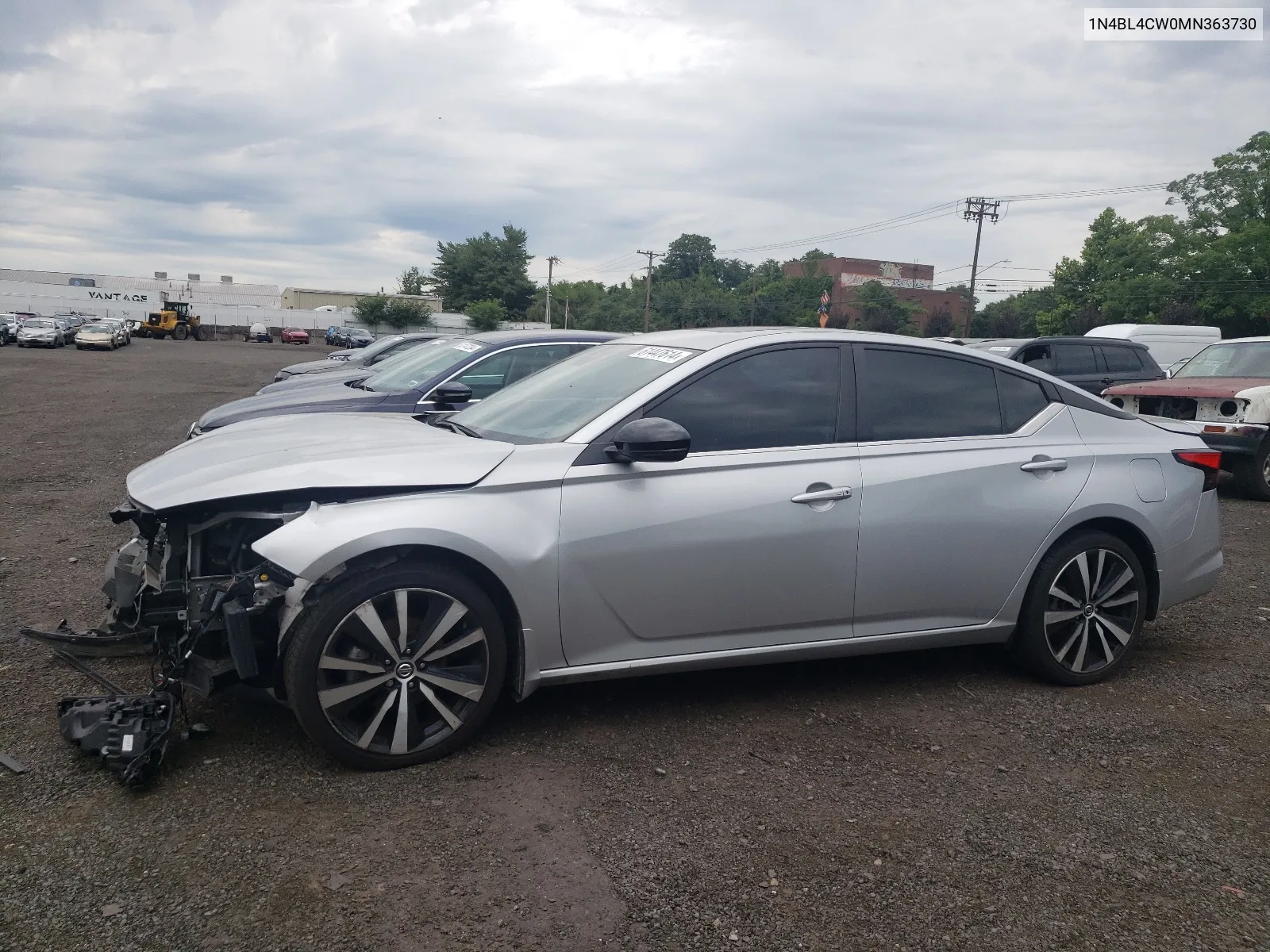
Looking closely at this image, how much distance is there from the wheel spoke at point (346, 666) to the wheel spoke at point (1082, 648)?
309 cm

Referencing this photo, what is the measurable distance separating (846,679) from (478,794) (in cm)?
198

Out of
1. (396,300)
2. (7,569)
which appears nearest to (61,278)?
(396,300)

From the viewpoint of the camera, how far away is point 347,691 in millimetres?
3346

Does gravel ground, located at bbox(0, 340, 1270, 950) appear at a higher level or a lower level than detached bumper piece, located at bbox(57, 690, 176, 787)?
lower

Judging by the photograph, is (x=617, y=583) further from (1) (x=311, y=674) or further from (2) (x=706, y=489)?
(1) (x=311, y=674)

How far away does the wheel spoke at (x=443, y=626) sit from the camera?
3.42 metres

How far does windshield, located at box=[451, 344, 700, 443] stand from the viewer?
13.0 ft

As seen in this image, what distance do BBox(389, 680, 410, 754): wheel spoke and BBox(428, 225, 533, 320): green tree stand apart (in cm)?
8588

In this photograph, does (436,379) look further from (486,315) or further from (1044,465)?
(486,315)

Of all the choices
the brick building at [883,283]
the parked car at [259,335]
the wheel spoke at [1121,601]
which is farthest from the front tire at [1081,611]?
the brick building at [883,283]

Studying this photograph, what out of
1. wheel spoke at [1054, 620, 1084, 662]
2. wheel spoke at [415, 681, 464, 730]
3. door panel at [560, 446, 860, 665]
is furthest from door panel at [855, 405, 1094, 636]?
wheel spoke at [415, 681, 464, 730]

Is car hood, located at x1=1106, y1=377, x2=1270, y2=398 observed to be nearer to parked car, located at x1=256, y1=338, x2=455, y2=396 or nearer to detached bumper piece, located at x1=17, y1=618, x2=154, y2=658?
parked car, located at x1=256, y1=338, x2=455, y2=396

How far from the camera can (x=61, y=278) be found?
11406 cm

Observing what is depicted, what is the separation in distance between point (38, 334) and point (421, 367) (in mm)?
44890
